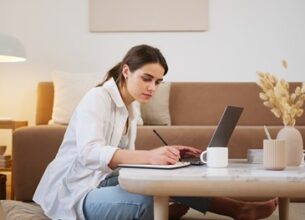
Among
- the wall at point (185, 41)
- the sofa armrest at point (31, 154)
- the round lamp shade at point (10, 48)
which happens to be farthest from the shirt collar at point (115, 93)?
the wall at point (185, 41)

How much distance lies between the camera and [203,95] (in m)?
3.77

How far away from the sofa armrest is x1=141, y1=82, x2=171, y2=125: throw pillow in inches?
31.0

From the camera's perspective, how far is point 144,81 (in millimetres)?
1707

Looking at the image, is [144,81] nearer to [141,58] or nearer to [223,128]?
[141,58]

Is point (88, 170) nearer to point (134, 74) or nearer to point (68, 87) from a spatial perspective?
point (134, 74)

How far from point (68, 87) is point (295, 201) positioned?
1787 mm

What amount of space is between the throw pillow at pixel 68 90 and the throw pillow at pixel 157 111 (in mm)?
431

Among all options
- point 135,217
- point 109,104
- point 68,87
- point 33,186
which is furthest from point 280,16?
point 135,217

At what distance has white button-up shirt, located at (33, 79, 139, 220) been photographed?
1.50 meters

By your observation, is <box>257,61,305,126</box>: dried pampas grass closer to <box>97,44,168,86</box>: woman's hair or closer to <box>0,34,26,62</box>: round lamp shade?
<box>97,44,168,86</box>: woman's hair

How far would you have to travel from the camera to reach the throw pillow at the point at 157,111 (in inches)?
139

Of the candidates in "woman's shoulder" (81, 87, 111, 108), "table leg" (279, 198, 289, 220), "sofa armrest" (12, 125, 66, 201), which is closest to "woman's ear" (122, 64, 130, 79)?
"woman's shoulder" (81, 87, 111, 108)

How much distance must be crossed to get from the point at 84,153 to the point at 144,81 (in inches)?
14.6

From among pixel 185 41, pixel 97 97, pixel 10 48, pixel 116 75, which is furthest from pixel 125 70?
pixel 185 41
